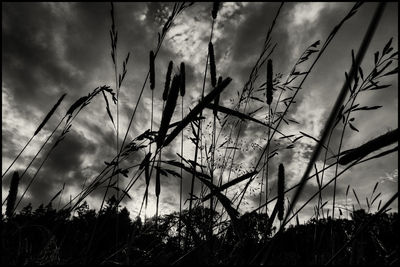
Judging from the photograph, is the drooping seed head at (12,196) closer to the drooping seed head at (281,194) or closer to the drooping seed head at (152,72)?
the drooping seed head at (152,72)

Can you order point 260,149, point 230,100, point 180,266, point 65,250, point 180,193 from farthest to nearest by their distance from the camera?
point 230,100 → point 260,149 → point 180,193 → point 65,250 → point 180,266

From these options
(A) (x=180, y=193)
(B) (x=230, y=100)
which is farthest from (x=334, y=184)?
Result: (B) (x=230, y=100)

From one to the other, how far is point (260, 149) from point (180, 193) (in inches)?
50.0

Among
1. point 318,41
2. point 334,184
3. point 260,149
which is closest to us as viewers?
point 334,184

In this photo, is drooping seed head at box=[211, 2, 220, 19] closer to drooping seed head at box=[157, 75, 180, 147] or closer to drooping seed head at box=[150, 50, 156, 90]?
drooping seed head at box=[150, 50, 156, 90]

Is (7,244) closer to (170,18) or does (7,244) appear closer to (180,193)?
(180,193)

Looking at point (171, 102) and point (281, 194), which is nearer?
point (171, 102)

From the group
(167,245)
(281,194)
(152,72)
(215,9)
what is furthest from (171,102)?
(215,9)

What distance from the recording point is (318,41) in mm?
2295

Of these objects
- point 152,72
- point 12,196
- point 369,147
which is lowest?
point 369,147

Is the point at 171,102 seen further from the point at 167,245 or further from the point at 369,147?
the point at 167,245

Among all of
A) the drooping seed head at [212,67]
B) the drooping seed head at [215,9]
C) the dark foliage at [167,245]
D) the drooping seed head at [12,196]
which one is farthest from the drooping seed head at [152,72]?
the drooping seed head at [12,196]

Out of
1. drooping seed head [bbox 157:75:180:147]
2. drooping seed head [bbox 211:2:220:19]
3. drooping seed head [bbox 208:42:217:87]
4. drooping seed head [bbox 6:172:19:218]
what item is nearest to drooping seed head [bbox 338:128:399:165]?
drooping seed head [bbox 157:75:180:147]

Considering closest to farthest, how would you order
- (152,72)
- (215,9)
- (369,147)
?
1. (369,147)
2. (152,72)
3. (215,9)
